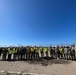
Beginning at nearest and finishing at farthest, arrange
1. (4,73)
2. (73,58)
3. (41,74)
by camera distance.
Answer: (41,74)
(4,73)
(73,58)

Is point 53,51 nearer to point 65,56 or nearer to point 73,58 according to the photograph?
point 65,56

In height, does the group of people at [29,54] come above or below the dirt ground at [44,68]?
above

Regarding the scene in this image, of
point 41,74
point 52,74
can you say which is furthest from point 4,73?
point 52,74

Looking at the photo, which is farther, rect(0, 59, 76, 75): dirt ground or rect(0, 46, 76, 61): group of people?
rect(0, 46, 76, 61): group of people

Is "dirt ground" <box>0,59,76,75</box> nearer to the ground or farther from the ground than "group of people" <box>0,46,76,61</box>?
nearer to the ground

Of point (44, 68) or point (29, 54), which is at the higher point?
point (29, 54)

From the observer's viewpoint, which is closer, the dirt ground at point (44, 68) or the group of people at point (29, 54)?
the dirt ground at point (44, 68)

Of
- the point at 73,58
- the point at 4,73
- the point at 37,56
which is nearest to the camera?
the point at 4,73

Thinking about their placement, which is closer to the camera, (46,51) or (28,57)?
(28,57)

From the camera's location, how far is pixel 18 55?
15.8 metres

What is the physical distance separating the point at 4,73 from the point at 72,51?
1058cm

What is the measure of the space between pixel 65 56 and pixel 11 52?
8.37 meters

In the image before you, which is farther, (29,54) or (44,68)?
(29,54)

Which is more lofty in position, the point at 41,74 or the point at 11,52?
the point at 11,52
